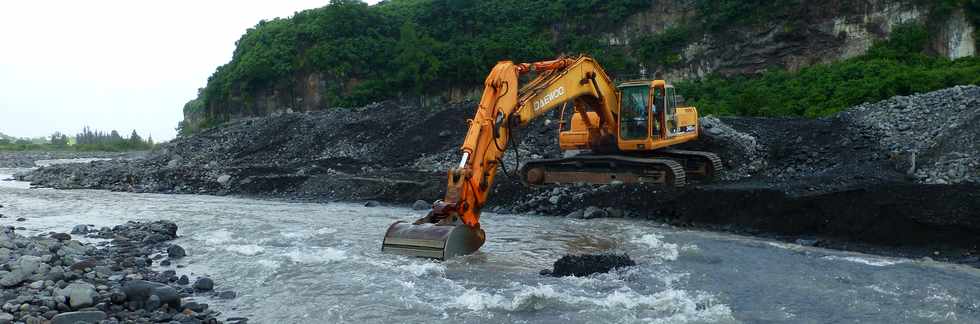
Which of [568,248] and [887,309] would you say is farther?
[568,248]

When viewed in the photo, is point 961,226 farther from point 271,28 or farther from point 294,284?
point 271,28

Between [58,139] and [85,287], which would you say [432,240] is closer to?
[85,287]

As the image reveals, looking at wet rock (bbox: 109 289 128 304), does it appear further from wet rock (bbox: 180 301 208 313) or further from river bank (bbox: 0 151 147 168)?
river bank (bbox: 0 151 147 168)

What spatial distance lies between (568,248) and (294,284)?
4407 millimetres

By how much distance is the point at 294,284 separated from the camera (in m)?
8.93

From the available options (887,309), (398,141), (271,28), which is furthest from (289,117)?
(887,309)

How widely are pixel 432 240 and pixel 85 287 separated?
388cm

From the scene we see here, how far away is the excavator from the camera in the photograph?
9734 mm

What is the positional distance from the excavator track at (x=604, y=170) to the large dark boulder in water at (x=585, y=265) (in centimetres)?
678

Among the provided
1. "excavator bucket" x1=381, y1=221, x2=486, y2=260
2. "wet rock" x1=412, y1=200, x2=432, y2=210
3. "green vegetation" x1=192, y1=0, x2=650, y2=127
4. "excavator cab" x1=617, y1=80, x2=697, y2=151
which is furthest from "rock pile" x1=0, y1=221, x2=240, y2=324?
"green vegetation" x1=192, y1=0, x2=650, y2=127

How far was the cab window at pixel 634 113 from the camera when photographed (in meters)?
16.7

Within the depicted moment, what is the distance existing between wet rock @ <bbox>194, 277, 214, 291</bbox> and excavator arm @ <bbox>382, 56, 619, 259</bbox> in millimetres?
2238

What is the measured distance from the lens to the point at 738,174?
18.2 metres

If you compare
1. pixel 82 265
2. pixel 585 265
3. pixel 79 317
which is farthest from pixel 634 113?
pixel 79 317
